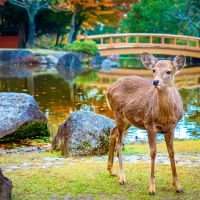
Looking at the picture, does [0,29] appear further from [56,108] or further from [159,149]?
[159,149]

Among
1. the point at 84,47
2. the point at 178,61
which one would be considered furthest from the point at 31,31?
the point at 178,61

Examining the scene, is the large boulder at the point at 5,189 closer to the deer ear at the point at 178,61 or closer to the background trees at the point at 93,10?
the deer ear at the point at 178,61

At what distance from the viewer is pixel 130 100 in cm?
622

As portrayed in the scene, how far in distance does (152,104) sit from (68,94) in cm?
1513

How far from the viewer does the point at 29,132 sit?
11227 mm

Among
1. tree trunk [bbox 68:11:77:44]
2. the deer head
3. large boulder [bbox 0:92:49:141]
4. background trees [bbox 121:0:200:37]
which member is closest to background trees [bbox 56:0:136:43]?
tree trunk [bbox 68:11:77:44]

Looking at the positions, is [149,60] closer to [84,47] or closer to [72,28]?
[84,47]

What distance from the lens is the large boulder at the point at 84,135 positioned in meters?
8.60

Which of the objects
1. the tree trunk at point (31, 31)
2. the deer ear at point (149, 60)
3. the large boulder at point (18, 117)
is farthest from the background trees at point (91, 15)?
the deer ear at point (149, 60)

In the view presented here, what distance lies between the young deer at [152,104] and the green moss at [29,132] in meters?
4.86

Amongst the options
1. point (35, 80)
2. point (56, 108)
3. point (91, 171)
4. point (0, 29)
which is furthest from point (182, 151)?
point (0, 29)

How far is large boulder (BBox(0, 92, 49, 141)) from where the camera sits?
1084cm

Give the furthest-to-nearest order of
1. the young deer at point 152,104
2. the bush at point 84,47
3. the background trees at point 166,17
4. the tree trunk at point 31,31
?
the background trees at point 166,17 < the tree trunk at point 31,31 < the bush at point 84,47 < the young deer at point 152,104

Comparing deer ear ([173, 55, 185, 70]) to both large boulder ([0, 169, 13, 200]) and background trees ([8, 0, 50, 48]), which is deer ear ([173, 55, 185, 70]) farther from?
background trees ([8, 0, 50, 48])
